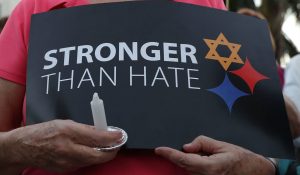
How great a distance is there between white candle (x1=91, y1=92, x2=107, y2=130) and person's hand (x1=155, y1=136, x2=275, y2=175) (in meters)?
0.16

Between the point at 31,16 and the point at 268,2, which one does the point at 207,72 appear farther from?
the point at 268,2

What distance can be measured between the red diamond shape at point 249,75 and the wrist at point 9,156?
605mm

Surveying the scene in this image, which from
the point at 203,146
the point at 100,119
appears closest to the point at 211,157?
the point at 203,146

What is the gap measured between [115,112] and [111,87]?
7 cm

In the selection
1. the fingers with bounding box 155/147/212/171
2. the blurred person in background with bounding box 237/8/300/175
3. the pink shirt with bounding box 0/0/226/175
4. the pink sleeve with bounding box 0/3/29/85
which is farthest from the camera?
the blurred person in background with bounding box 237/8/300/175

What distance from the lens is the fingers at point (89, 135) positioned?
142cm

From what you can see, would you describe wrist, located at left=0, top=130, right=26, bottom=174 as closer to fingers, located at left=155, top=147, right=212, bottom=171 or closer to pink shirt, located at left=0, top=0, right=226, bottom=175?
pink shirt, located at left=0, top=0, right=226, bottom=175

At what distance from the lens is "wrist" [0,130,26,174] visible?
5.16 feet

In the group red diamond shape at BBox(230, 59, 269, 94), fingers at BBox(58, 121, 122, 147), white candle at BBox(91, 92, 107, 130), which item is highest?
red diamond shape at BBox(230, 59, 269, 94)

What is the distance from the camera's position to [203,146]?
1529 millimetres

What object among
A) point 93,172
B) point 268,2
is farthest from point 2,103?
point 268,2

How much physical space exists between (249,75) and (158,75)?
26 centimetres

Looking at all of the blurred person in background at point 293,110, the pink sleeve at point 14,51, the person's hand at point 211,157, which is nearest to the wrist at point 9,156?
the pink sleeve at point 14,51

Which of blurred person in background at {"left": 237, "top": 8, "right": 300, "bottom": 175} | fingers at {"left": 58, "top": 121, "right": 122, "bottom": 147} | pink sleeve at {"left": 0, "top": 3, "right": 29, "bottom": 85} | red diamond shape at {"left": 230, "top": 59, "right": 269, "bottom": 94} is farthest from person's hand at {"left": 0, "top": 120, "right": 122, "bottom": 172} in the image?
blurred person in background at {"left": 237, "top": 8, "right": 300, "bottom": 175}
